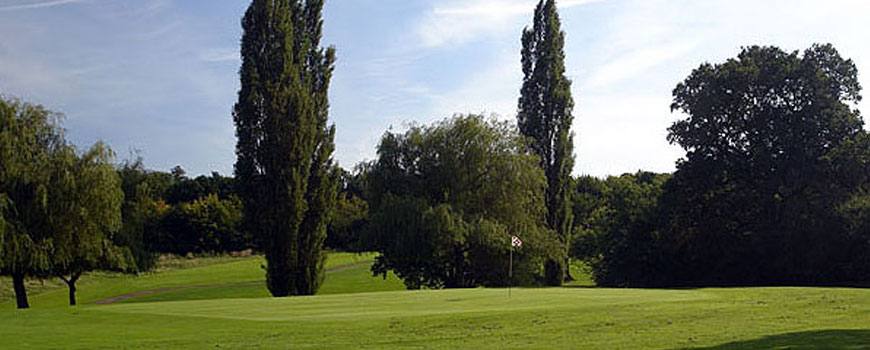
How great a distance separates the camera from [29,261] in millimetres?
35469

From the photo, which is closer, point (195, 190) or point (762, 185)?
point (762, 185)

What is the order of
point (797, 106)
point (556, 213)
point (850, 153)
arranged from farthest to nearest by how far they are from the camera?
point (556, 213) < point (797, 106) < point (850, 153)

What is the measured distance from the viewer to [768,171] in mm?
48375

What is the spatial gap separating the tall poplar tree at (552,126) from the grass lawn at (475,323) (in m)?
20.3

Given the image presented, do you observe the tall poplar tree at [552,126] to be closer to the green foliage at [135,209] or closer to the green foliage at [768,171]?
the green foliage at [768,171]

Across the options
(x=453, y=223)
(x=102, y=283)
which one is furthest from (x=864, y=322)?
(x=102, y=283)

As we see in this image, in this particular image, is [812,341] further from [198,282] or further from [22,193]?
[198,282]

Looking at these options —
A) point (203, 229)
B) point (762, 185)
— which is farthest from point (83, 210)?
point (203, 229)

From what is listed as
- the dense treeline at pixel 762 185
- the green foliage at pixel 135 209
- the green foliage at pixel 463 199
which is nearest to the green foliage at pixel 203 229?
the green foliage at pixel 135 209

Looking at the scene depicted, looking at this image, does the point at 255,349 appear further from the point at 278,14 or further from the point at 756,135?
the point at 756,135

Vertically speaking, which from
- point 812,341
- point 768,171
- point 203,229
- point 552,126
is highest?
point 552,126

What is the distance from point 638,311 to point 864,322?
6.20 m

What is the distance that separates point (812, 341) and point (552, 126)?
38.9 m

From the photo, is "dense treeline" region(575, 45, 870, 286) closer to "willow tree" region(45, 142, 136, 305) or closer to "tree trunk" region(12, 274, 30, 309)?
"willow tree" region(45, 142, 136, 305)
